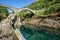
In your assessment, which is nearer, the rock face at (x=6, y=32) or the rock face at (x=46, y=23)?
the rock face at (x=6, y=32)

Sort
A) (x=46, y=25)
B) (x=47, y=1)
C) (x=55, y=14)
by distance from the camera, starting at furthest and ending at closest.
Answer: (x=46, y=25) < (x=55, y=14) < (x=47, y=1)

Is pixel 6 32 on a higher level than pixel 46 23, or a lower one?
higher

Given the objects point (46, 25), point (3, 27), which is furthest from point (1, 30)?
point (46, 25)

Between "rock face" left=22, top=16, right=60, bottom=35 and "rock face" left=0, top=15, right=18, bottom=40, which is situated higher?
"rock face" left=0, top=15, right=18, bottom=40

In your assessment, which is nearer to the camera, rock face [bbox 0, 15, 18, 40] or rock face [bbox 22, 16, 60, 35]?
rock face [bbox 0, 15, 18, 40]

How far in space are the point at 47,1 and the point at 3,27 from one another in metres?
35.4

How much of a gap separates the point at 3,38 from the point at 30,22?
225ft

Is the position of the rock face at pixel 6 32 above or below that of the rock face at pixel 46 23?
above

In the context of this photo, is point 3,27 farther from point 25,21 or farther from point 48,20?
point 25,21

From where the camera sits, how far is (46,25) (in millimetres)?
66062

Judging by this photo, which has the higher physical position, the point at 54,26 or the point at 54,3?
the point at 54,3

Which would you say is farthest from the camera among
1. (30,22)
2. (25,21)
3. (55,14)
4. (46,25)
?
(25,21)

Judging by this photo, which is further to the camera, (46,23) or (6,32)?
(46,23)

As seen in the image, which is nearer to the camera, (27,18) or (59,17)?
(59,17)
